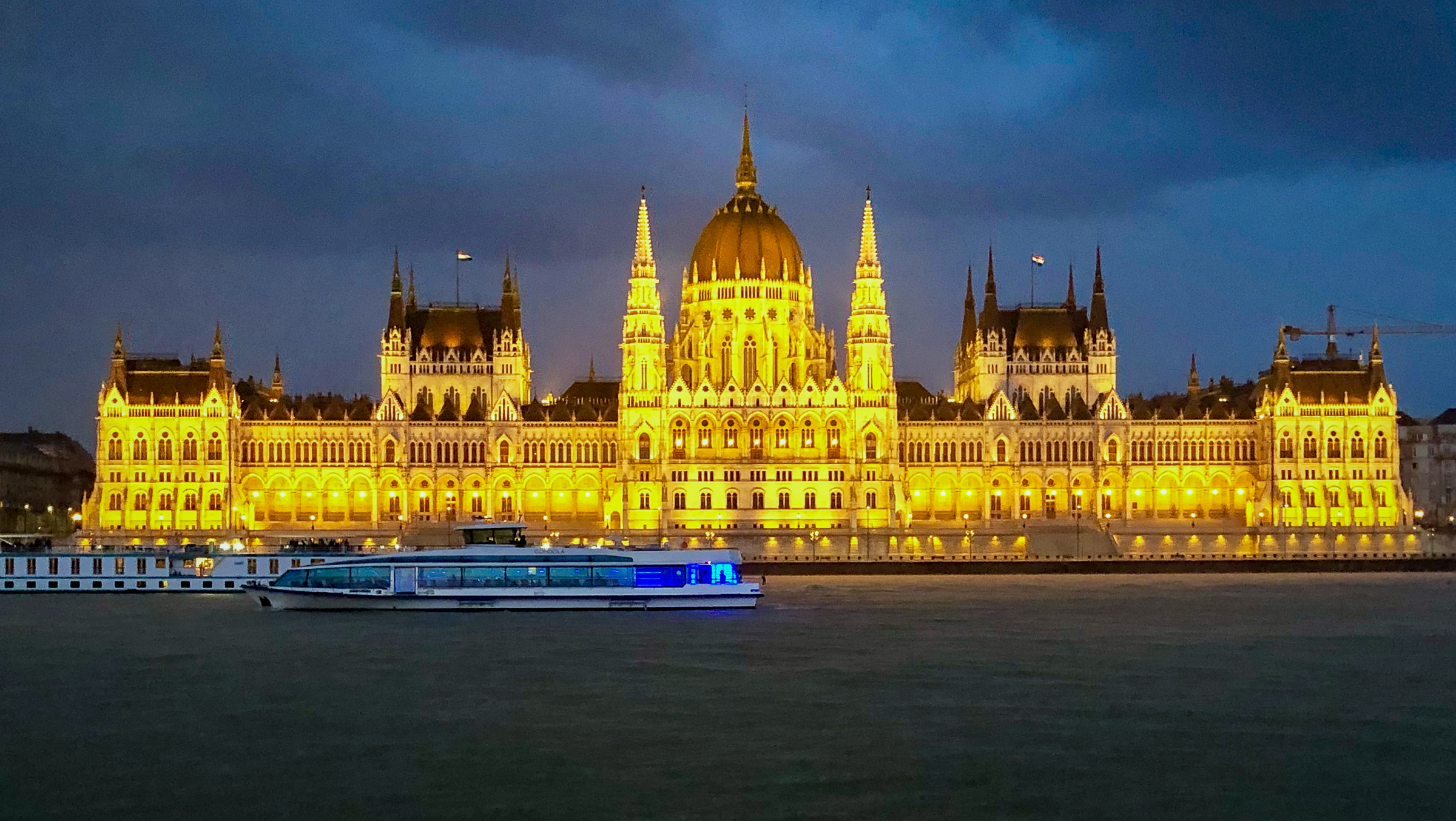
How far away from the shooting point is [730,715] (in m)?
49.8

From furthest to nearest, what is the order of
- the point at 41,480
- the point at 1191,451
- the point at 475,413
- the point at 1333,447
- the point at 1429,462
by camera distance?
the point at 41,480 < the point at 1429,462 < the point at 1191,451 < the point at 475,413 < the point at 1333,447

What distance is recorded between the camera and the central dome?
464ft

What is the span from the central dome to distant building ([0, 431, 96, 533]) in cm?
5215

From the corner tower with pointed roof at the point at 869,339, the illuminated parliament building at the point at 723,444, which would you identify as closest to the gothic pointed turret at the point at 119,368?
the illuminated parliament building at the point at 723,444

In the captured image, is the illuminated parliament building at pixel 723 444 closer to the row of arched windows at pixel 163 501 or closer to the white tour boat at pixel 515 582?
the row of arched windows at pixel 163 501

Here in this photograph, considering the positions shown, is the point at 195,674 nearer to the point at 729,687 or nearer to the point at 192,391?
the point at 729,687

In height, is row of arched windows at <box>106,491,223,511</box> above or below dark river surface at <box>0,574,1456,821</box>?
above

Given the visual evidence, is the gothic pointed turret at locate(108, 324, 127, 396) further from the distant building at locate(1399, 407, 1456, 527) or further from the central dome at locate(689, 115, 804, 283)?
the distant building at locate(1399, 407, 1456, 527)

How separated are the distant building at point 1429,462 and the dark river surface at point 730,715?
87.6 m

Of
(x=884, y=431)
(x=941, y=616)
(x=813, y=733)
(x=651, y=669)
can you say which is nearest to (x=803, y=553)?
(x=884, y=431)

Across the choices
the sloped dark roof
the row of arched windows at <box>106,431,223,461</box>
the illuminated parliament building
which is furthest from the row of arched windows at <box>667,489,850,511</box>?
the row of arched windows at <box>106,431,223,461</box>

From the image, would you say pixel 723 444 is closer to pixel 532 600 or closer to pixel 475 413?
pixel 475 413

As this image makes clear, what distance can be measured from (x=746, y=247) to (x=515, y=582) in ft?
221

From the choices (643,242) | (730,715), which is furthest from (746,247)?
(730,715)
